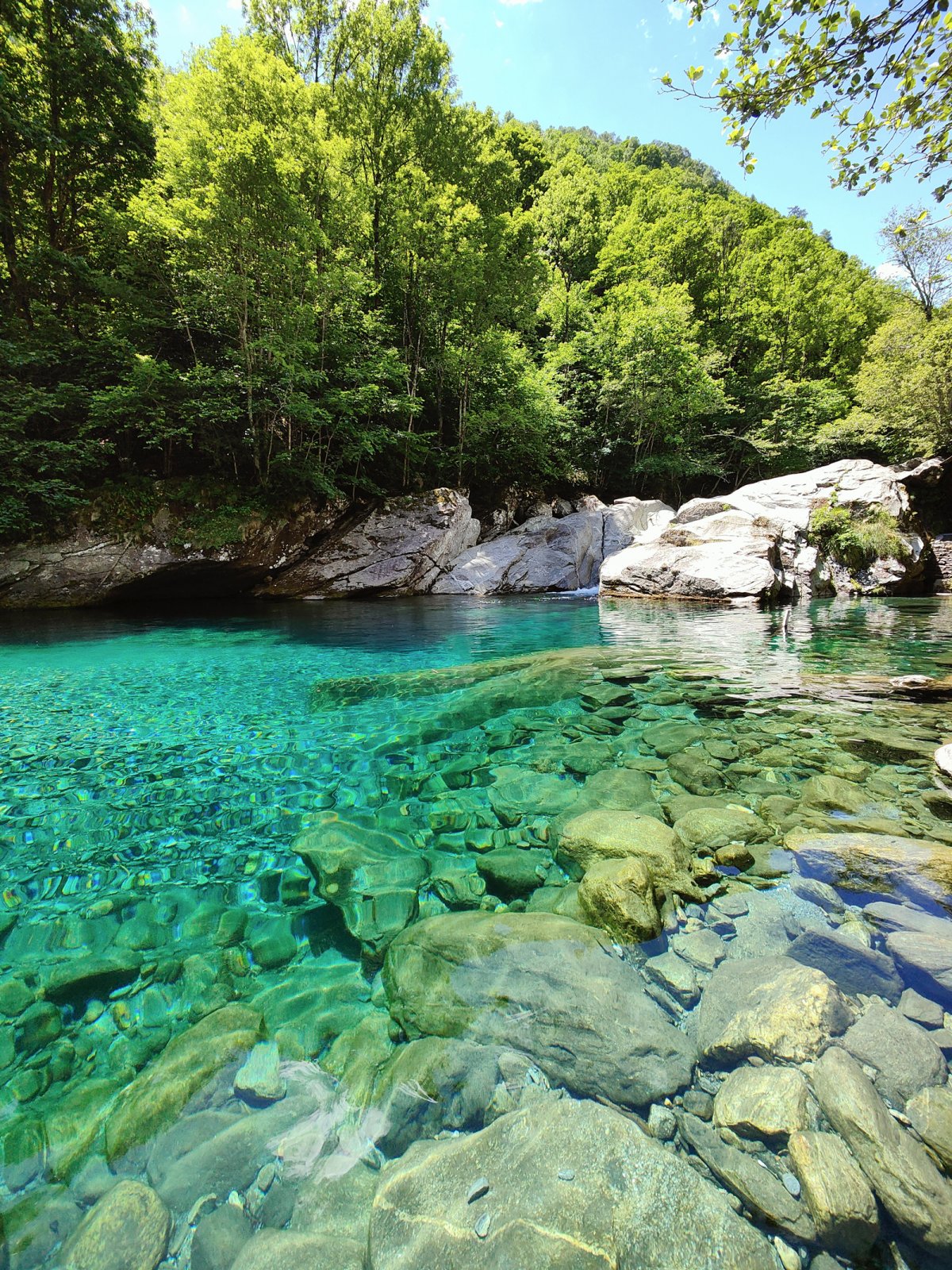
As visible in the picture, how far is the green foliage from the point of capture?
1670 centimetres

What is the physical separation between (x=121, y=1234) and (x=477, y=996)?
117 cm

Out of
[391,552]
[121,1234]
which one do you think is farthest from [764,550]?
[121,1234]

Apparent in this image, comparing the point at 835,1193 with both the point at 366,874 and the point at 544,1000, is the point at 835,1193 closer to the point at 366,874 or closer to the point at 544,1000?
the point at 544,1000

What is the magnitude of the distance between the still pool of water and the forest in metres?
13.9

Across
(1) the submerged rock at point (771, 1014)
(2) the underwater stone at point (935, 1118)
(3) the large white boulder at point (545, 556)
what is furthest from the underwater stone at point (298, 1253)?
(3) the large white boulder at point (545, 556)

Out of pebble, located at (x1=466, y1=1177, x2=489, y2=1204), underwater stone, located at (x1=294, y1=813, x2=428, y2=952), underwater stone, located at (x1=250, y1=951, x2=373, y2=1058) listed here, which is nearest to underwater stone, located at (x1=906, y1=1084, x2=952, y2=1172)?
pebble, located at (x1=466, y1=1177, x2=489, y2=1204)

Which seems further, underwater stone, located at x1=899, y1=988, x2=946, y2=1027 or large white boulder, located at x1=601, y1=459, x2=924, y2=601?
large white boulder, located at x1=601, y1=459, x2=924, y2=601

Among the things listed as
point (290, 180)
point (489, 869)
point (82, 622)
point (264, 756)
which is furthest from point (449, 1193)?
point (290, 180)

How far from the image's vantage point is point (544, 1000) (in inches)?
79.7

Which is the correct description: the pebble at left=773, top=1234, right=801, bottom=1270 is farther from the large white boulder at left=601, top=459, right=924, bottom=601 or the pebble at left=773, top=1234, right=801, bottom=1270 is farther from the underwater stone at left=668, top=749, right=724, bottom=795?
the large white boulder at left=601, top=459, right=924, bottom=601

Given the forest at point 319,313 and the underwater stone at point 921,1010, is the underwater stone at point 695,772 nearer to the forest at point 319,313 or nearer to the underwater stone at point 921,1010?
the underwater stone at point 921,1010

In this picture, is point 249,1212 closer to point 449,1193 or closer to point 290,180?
point 449,1193

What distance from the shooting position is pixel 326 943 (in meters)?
2.44

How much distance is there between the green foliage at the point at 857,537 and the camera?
16.7m
